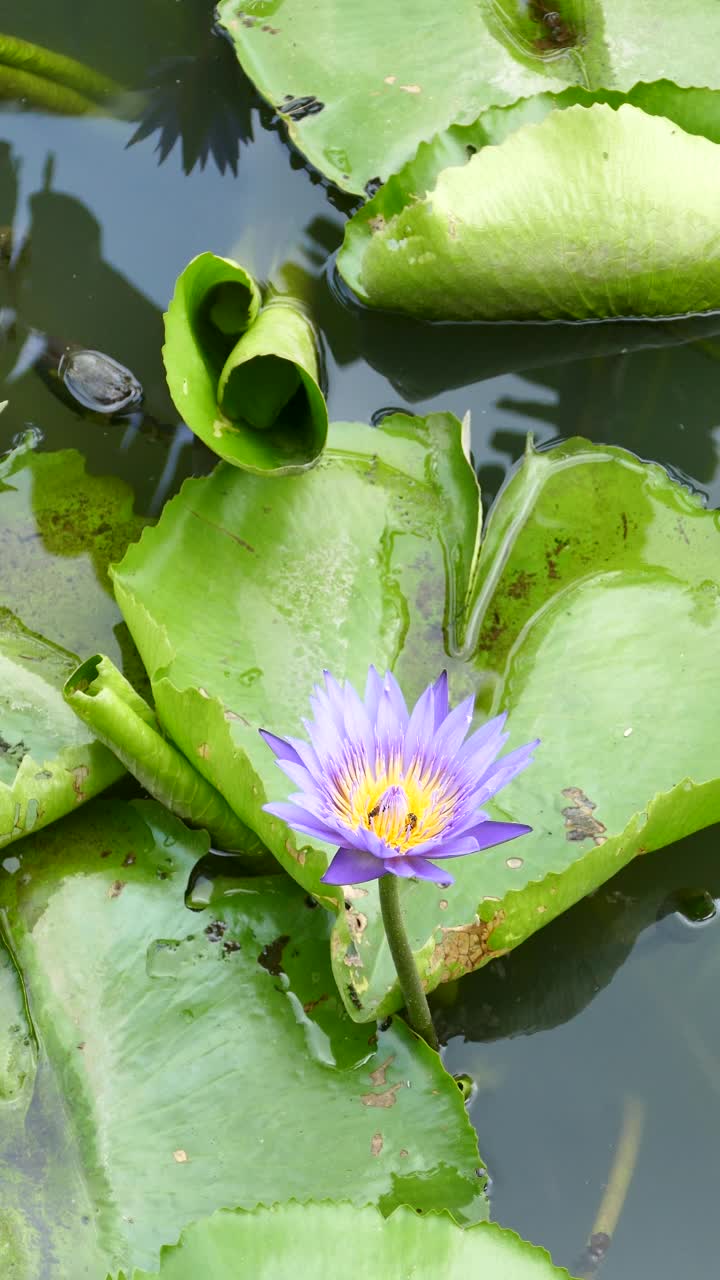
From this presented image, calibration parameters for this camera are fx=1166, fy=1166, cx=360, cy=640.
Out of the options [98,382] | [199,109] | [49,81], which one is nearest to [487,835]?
[98,382]

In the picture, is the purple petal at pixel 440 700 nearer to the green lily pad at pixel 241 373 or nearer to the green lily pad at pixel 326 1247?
the green lily pad at pixel 326 1247

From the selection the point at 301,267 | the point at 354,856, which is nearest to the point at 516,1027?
the point at 354,856

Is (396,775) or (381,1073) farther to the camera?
(381,1073)

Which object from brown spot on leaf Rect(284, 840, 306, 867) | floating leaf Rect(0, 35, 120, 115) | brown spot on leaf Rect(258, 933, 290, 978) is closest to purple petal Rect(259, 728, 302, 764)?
brown spot on leaf Rect(284, 840, 306, 867)

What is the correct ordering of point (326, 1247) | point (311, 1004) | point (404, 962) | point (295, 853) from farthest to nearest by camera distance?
point (311, 1004) → point (295, 853) → point (404, 962) → point (326, 1247)

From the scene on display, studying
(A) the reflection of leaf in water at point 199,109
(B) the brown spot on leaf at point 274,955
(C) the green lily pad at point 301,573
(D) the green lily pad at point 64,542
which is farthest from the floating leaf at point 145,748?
(A) the reflection of leaf in water at point 199,109

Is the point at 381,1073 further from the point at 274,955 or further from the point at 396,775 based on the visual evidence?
the point at 396,775
